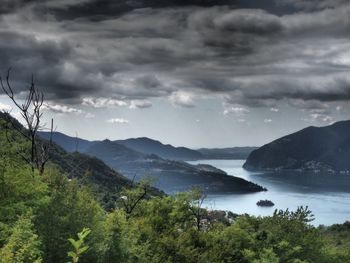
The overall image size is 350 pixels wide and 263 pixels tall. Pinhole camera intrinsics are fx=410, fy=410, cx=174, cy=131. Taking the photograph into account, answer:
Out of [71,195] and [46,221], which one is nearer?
[46,221]

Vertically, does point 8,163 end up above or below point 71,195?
above

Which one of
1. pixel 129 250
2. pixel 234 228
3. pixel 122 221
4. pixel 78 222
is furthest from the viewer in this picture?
pixel 234 228

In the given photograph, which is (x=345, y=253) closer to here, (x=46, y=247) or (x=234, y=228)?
(x=234, y=228)

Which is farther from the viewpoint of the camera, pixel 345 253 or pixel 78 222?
pixel 345 253

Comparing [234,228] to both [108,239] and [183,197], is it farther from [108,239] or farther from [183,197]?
[108,239]

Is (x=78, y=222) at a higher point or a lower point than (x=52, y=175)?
lower

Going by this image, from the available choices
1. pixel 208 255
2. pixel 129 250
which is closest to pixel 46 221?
pixel 129 250

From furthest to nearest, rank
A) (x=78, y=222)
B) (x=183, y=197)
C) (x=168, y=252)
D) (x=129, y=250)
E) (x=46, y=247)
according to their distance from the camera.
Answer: (x=183, y=197) < (x=168, y=252) < (x=129, y=250) < (x=78, y=222) < (x=46, y=247)

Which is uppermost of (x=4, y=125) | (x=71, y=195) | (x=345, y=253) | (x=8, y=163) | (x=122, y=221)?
(x=4, y=125)

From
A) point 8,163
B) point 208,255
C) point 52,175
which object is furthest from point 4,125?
point 208,255
